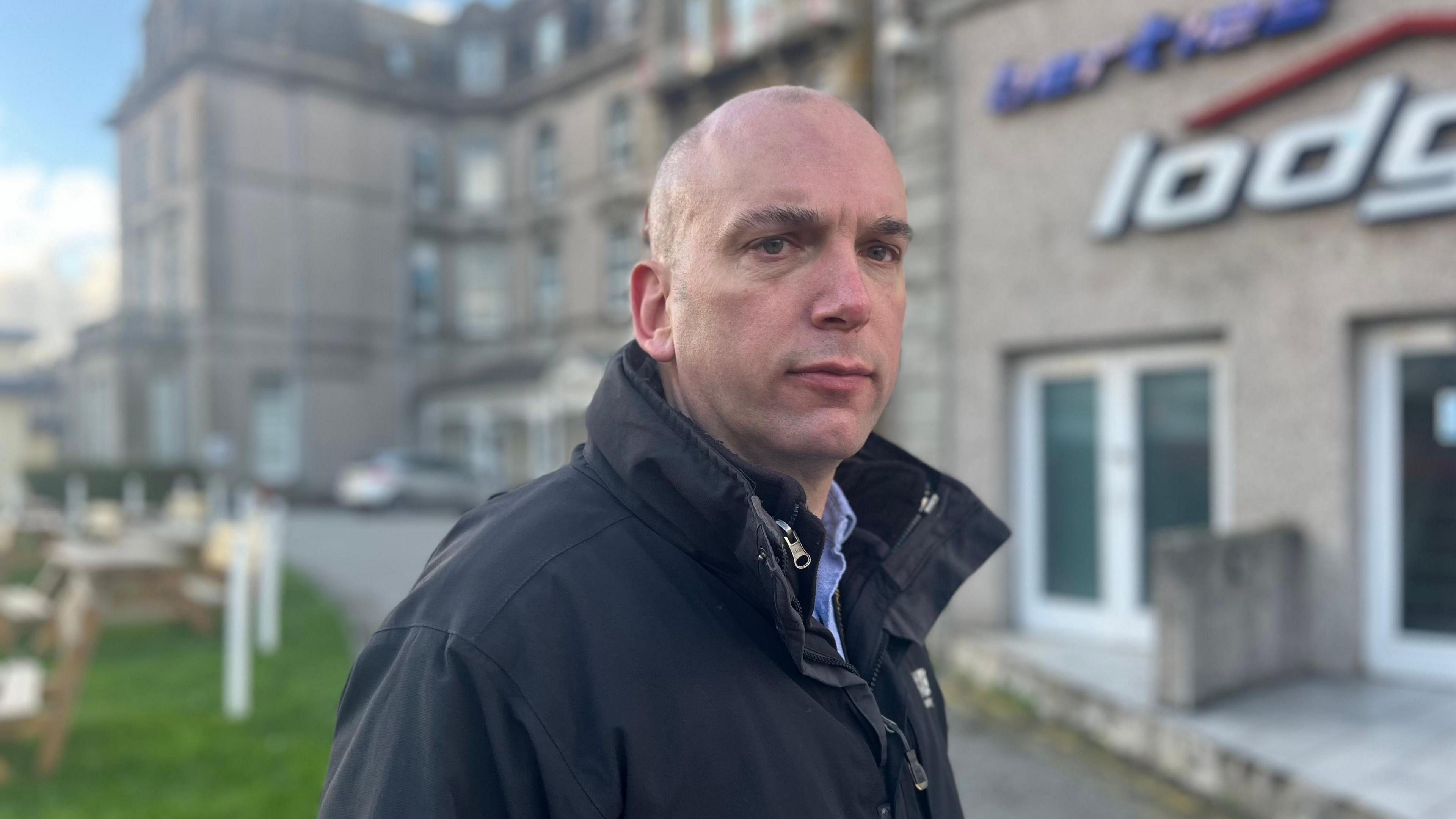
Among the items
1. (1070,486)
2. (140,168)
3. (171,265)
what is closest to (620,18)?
(171,265)

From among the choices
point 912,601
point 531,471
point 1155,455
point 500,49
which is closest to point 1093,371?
point 1155,455

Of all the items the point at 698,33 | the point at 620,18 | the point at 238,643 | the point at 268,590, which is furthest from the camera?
the point at 620,18

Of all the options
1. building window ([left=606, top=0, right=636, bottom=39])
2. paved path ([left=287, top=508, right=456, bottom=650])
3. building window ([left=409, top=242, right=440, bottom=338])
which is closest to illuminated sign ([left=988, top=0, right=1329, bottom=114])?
paved path ([left=287, top=508, right=456, bottom=650])

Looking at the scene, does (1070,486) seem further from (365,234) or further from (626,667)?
(365,234)

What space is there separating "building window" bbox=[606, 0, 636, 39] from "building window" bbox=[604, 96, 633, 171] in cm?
157

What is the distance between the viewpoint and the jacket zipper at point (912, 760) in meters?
1.48

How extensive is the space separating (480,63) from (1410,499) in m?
27.8

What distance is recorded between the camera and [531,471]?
25.6 metres

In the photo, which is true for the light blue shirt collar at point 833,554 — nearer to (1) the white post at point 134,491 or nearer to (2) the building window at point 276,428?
(1) the white post at point 134,491

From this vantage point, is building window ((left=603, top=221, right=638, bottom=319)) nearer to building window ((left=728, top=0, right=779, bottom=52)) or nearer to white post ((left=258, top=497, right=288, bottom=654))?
building window ((left=728, top=0, right=779, bottom=52))

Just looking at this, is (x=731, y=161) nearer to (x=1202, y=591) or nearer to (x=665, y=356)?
(x=665, y=356)

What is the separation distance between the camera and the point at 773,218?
139 centimetres

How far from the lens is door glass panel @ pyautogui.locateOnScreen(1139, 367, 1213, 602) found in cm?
733

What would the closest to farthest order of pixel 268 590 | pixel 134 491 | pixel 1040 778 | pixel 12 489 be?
pixel 1040 778
pixel 268 590
pixel 134 491
pixel 12 489
